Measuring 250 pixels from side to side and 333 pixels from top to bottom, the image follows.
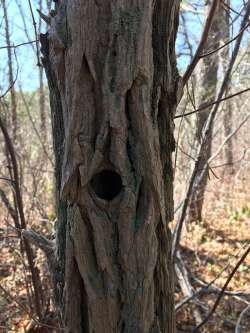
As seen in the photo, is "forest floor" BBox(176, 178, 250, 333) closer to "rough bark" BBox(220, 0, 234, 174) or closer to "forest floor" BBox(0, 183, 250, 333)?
"forest floor" BBox(0, 183, 250, 333)

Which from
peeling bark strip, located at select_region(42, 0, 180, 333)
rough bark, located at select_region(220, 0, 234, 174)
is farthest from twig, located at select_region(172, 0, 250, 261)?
peeling bark strip, located at select_region(42, 0, 180, 333)

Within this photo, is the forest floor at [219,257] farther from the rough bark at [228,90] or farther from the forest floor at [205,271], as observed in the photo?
the rough bark at [228,90]

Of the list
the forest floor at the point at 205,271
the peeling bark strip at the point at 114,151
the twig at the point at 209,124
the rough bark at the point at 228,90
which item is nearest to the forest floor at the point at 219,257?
the forest floor at the point at 205,271

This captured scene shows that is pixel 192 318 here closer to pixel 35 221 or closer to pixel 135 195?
pixel 35 221

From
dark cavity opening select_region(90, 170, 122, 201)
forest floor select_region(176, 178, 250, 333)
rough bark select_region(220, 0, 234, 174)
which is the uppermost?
rough bark select_region(220, 0, 234, 174)

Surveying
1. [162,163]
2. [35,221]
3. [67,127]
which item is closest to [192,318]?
[35,221]

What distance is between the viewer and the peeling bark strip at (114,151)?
4.04 feet

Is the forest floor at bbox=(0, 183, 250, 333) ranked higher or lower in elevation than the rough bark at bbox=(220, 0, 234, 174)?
lower

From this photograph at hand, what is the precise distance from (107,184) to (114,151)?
0.57ft

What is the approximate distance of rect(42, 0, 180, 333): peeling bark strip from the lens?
123 cm

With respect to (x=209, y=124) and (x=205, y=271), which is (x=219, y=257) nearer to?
(x=205, y=271)

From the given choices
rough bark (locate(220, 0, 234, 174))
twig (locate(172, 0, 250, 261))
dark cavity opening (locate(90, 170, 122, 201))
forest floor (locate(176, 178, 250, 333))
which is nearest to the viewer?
dark cavity opening (locate(90, 170, 122, 201))

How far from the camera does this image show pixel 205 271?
16.4 feet

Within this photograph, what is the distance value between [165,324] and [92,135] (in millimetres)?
779
